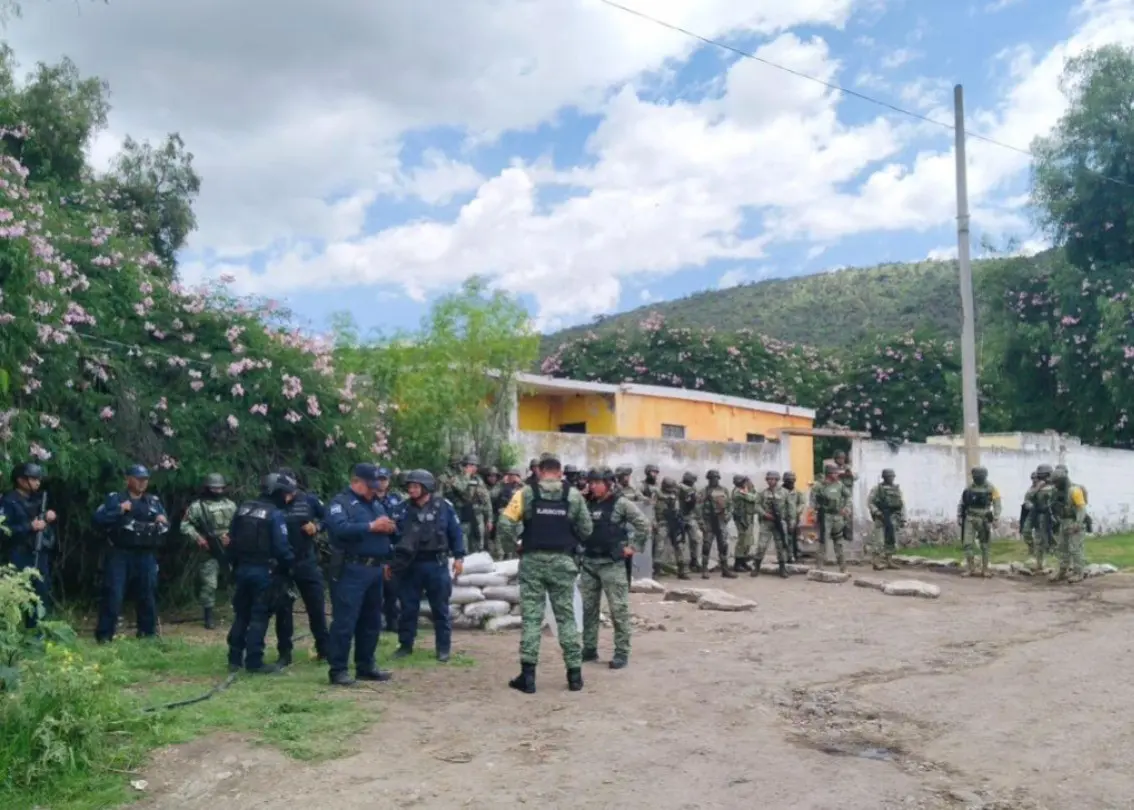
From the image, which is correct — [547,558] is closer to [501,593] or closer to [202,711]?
[202,711]

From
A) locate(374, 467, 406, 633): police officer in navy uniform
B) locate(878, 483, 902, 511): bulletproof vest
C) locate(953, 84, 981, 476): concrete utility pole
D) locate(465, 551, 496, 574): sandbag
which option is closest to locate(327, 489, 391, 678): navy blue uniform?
locate(374, 467, 406, 633): police officer in navy uniform

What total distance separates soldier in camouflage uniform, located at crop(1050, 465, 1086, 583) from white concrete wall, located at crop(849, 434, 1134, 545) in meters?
5.06

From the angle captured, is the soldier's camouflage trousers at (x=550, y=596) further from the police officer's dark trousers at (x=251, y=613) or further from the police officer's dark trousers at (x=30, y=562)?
the police officer's dark trousers at (x=30, y=562)

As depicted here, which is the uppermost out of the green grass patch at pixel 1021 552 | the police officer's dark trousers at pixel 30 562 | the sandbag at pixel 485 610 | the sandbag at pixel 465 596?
the police officer's dark trousers at pixel 30 562

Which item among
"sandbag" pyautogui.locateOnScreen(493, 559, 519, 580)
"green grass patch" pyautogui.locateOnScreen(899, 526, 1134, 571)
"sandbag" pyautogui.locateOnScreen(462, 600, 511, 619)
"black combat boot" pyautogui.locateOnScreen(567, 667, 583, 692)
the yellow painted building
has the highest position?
the yellow painted building

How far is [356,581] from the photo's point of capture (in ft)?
26.7

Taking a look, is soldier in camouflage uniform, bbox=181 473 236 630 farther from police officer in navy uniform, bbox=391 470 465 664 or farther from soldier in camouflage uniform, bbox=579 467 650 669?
soldier in camouflage uniform, bbox=579 467 650 669

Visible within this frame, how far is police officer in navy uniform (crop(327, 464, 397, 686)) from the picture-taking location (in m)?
8.08

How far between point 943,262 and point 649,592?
166 feet

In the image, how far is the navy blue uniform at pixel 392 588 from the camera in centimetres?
980

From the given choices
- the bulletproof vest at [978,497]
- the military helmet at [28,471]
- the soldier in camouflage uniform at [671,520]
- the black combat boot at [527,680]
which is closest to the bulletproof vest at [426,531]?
the black combat boot at [527,680]

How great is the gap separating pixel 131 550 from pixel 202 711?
3.63m

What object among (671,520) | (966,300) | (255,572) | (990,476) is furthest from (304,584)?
(990,476)

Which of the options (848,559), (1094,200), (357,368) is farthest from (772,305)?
(357,368)
